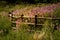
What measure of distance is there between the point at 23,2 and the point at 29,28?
12902 millimetres

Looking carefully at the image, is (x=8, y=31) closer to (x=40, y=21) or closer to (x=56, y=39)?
(x=40, y=21)

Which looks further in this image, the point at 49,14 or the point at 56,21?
the point at 49,14

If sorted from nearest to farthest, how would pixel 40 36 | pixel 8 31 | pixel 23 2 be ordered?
pixel 40 36, pixel 8 31, pixel 23 2

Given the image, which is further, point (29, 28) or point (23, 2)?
point (23, 2)

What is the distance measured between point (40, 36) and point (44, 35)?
41 centimetres

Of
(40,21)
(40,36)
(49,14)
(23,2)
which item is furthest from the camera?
(23,2)

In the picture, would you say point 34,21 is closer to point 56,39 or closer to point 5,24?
point 5,24

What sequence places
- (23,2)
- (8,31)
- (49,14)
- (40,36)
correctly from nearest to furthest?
(40,36)
(8,31)
(49,14)
(23,2)

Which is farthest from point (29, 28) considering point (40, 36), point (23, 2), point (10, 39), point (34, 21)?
point (23, 2)

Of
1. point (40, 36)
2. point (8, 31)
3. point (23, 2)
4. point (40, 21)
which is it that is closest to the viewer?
point (40, 36)

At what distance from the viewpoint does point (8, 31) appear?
608 inches

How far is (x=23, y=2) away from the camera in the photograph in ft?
92.8

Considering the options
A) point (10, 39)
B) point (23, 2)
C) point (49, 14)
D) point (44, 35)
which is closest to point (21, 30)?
point (10, 39)

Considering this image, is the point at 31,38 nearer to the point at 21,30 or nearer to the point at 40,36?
the point at 40,36
